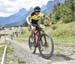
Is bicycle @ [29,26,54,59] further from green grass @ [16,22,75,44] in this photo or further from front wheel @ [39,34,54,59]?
green grass @ [16,22,75,44]

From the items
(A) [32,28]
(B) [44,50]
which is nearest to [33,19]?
(A) [32,28]

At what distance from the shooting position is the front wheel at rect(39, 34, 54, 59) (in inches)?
517

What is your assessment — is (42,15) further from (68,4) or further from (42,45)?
(68,4)

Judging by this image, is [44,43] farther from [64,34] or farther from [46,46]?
[64,34]

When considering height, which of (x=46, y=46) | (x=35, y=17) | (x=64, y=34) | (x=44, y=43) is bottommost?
(x=64, y=34)

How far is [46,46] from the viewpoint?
13.6 metres

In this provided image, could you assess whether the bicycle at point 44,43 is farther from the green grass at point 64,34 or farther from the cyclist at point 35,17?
the green grass at point 64,34

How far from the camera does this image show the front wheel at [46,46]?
13.1 m

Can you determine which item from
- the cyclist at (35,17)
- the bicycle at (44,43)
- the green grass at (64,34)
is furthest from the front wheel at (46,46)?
the green grass at (64,34)

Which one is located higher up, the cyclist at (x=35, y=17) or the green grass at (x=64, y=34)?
the cyclist at (x=35, y=17)

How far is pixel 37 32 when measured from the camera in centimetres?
1396

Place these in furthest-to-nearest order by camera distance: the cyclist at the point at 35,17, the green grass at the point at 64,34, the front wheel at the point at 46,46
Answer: the green grass at the point at 64,34 < the cyclist at the point at 35,17 < the front wheel at the point at 46,46

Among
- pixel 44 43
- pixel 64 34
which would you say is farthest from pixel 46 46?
pixel 64 34

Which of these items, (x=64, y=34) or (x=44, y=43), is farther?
(x=64, y=34)
